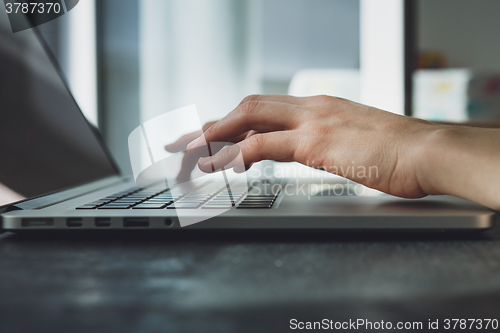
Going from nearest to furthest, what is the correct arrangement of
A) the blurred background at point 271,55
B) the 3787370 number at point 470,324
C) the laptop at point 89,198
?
the 3787370 number at point 470,324 → the laptop at point 89,198 → the blurred background at point 271,55

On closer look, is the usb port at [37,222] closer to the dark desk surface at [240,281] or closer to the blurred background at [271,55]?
the dark desk surface at [240,281]

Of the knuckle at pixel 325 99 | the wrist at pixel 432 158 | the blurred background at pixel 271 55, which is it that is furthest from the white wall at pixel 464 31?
the wrist at pixel 432 158

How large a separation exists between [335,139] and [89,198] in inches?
12.1

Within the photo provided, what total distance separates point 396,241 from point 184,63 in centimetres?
156

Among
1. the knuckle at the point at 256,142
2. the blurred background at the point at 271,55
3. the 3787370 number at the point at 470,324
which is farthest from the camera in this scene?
the blurred background at the point at 271,55

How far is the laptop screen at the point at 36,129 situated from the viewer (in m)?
0.46

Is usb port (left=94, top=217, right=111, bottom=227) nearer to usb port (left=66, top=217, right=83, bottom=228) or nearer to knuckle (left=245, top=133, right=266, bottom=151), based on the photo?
usb port (left=66, top=217, right=83, bottom=228)

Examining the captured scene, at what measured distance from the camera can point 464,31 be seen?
7.36 ft

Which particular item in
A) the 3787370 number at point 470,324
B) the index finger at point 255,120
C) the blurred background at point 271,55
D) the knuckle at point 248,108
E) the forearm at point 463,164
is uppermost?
the blurred background at point 271,55

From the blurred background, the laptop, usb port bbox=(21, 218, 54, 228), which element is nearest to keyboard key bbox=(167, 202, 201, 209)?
the laptop

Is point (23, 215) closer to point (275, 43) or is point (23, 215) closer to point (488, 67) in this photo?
point (275, 43)

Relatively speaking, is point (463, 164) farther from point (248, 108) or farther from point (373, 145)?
point (248, 108)

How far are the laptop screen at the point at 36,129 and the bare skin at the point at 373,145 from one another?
0.20 m

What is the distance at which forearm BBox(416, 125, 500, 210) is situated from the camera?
0.34 m
